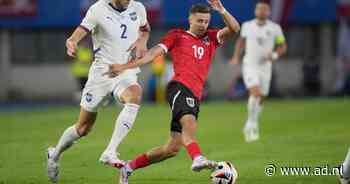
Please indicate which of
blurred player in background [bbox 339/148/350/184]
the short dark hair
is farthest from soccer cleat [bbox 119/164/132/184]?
blurred player in background [bbox 339/148/350/184]

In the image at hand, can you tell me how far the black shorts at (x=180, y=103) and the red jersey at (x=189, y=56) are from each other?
88 millimetres

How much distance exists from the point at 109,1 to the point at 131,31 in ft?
1.86

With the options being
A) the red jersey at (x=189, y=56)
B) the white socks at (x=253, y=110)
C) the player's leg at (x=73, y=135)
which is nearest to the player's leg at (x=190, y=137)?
the red jersey at (x=189, y=56)

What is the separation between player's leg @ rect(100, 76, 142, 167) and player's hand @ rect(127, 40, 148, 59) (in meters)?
0.62

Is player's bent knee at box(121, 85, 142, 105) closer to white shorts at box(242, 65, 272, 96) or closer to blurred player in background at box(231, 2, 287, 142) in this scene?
blurred player in background at box(231, 2, 287, 142)

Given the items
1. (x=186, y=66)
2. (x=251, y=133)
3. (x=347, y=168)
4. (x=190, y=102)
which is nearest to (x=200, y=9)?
(x=186, y=66)

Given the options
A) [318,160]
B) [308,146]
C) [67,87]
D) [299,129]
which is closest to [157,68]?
[67,87]

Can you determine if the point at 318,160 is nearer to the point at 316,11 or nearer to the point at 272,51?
the point at 272,51

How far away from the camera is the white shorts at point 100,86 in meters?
14.6

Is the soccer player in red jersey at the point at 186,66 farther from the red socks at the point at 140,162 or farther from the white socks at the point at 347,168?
the white socks at the point at 347,168

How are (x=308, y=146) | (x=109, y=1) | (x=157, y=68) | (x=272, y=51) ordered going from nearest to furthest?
(x=109, y=1), (x=308, y=146), (x=272, y=51), (x=157, y=68)

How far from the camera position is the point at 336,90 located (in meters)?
41.6

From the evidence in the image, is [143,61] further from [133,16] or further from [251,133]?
[251,133]

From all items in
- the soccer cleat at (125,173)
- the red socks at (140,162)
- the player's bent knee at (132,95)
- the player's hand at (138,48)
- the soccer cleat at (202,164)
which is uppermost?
the player's hand at (138,48)
